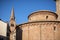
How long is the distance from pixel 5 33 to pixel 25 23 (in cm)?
399

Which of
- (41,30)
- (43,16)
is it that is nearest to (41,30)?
(41,30)

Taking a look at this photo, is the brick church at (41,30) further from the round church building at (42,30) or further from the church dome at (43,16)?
the church dome at (43,16)

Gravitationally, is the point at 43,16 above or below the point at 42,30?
above

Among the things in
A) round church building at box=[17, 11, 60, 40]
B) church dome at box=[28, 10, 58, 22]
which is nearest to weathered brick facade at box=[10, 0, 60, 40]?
round church building at box=[17, 11, 60, 40]

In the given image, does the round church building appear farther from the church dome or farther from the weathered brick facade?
the church dome

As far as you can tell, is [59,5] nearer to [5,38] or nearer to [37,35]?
[37,35]

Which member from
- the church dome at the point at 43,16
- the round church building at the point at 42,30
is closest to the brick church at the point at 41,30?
the round church building at the point at 42,30

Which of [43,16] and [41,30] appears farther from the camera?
[43,16]

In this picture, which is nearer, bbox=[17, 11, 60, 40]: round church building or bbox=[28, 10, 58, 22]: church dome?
bbox=[17, 11, 60, 40]: round church building

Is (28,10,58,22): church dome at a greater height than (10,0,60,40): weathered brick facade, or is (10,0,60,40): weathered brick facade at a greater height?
(28,10,58,22): church dome

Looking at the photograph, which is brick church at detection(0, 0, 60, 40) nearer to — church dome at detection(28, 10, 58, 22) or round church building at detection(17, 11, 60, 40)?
round church building at detection(17, 11, 60, 40)

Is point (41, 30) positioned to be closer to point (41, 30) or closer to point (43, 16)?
point (41, 30)

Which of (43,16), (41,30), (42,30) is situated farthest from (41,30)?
(43,16)

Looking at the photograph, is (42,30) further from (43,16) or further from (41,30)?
(43,16)
